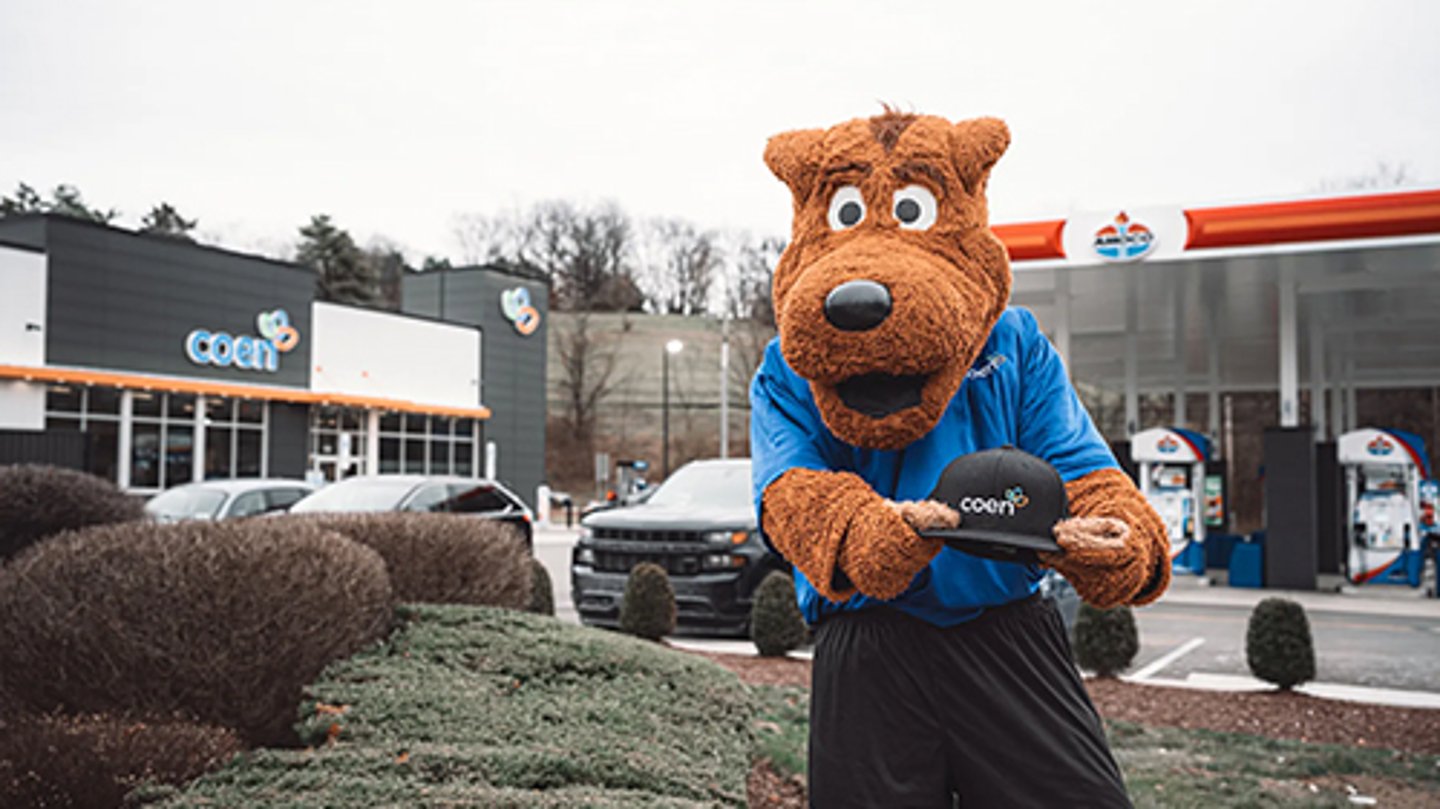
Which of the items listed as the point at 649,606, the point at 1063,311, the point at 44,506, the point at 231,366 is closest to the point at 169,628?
the point at 44,506

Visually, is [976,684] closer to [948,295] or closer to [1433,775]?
[948,295]

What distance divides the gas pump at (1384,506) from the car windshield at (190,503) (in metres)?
16.4

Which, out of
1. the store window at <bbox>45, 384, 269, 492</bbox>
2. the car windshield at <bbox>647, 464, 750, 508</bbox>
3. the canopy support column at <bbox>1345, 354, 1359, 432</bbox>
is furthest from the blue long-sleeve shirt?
the canopy support column at <bbox>1345, 354, 1359, 432</bbox>

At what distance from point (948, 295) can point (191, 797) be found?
2851 mm

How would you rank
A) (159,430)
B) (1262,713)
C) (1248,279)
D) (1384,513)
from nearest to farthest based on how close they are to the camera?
(1262,713) < (1248,279) < (1384,513) < (159,430)

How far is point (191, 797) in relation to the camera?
352cm

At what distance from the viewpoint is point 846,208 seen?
95.9 inches

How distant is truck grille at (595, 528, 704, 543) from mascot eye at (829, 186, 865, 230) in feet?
25.5

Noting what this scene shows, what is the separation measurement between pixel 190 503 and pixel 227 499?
29.2 inches

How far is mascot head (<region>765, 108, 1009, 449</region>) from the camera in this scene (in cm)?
215

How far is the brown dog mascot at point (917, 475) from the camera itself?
7.02ft

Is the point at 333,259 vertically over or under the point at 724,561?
over

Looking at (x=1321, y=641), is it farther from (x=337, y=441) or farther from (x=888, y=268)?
(x=337, y=441)

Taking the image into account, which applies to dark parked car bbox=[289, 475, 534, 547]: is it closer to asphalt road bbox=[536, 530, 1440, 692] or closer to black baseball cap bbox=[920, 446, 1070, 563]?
asphalt road bbox=[536, 530, 1440, 692]
